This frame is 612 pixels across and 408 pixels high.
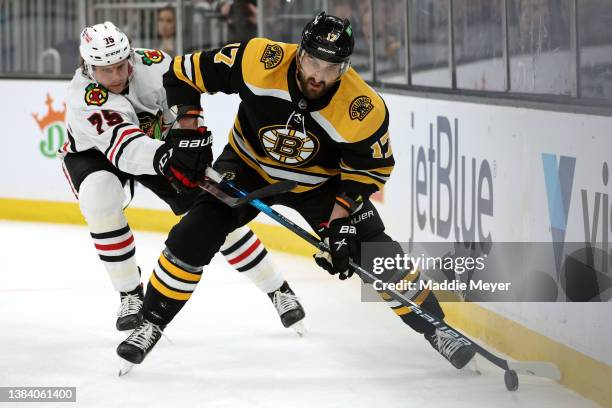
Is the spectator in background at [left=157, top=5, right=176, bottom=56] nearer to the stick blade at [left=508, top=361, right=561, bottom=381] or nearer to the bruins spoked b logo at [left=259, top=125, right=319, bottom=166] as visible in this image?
the bruins spoked b logo at [left=259, top=125, right=319, bottom=166]

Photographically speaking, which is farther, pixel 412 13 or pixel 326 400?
pixel 412 13

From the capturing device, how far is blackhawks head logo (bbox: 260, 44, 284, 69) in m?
3.22

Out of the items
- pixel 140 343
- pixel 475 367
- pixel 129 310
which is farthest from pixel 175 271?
pixel 475 367

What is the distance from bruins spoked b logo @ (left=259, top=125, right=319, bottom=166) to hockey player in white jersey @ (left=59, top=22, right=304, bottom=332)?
0.33 metres

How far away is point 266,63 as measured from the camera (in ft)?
10.6

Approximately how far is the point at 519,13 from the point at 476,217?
2.43ft

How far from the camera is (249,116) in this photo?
336cm

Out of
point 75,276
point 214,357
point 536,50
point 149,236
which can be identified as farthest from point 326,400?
point 149,236

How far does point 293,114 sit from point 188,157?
1.07ft

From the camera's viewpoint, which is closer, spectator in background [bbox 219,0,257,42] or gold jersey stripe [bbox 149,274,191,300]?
gold jersey stripe [bbox 149,274,191,300]

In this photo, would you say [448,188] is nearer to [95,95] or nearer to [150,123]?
[150,123]

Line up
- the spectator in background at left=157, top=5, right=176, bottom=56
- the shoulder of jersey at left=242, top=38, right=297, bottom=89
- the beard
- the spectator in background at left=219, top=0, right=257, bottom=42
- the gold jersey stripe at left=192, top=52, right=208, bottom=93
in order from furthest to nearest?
the spectator in background at left=157, top=5, right=176, bottom=56 < the spectator in background at left=219, top=0, right=257, bottom=42 < the gold jersey stripe at left=192, top=52, right=208, bottom=93 < the shoulder of jersey at left=242, top=38, right=297, bottom=89 < the beard

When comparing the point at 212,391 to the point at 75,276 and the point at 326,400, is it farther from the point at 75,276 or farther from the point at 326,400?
the point at 75,276

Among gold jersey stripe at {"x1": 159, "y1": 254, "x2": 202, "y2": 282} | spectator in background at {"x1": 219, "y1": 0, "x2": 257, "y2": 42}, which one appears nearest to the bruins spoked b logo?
gold jersey stripe at {"x1": 159, "y1": 254, "x2": 202, "y2": 282}
